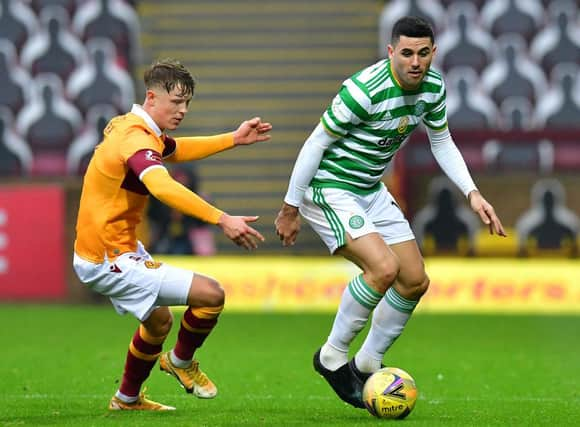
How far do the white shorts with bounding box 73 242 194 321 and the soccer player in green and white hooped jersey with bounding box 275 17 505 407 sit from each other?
0.64m

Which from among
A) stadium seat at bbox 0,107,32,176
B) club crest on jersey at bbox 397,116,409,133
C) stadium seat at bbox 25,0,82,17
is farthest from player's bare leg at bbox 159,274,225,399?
stadium seat at bbox 25,0,82,17

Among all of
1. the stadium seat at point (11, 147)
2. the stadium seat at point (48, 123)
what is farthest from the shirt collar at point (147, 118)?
the stadium seat at point (48, 123)

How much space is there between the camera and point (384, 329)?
22.9ft

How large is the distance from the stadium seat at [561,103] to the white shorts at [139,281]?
1098cm

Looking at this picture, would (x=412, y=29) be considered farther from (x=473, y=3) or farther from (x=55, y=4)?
(x=55, y=4)

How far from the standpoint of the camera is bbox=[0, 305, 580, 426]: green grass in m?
6.76

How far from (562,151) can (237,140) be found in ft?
29.4

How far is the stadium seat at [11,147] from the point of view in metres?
16.0

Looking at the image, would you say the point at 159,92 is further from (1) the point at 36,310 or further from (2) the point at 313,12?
(2) the point at 313,12

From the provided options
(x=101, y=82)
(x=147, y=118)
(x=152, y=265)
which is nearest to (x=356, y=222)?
(x=152, y=265)

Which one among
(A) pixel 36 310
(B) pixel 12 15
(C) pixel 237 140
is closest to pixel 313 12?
(B) pixel 12 15

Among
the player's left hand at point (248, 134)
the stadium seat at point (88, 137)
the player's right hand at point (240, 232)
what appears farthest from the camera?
the stadium seat at point (88, 137)

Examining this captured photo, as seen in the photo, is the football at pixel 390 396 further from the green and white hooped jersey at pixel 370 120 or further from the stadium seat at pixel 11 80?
the stadium seat at pixel 11 80

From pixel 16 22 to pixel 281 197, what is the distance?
4710 millimetres
